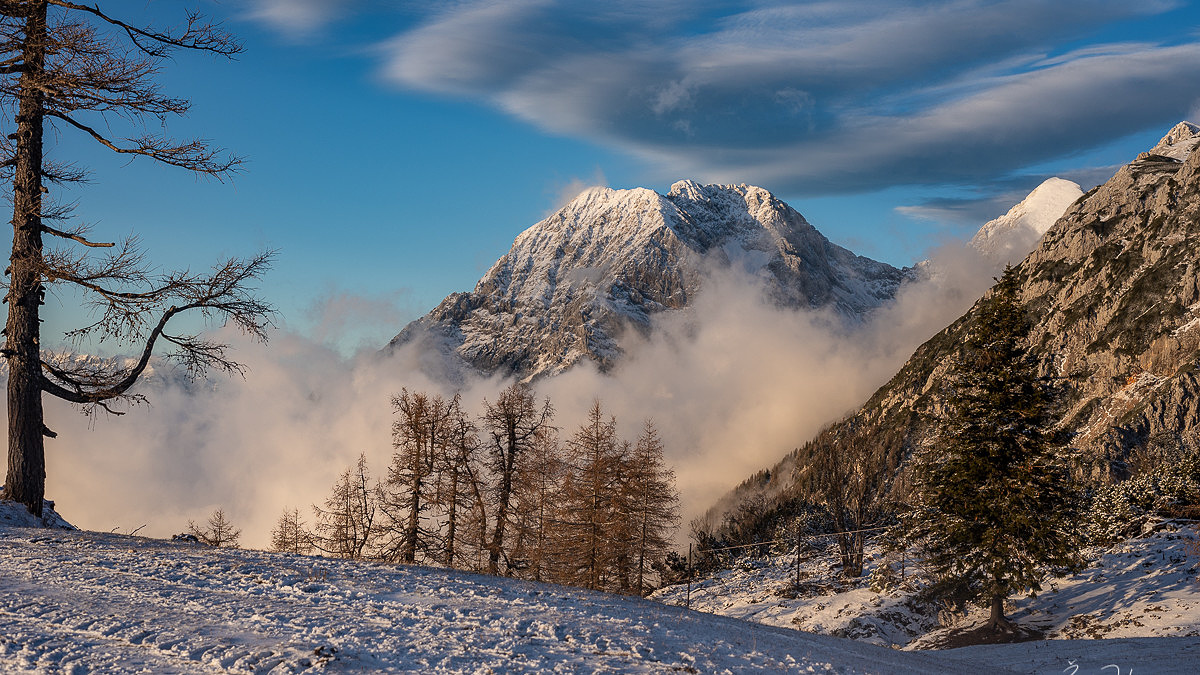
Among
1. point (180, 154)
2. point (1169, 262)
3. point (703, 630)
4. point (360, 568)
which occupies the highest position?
point (1169, 262)

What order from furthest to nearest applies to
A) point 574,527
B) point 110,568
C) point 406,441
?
point 574,527 → point 406,441 → point 110,568

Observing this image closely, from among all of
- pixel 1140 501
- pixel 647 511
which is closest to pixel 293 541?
pixel 647 511

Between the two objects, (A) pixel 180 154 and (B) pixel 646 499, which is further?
(B) pixel 646 499

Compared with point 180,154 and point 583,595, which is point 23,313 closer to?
point 180,154

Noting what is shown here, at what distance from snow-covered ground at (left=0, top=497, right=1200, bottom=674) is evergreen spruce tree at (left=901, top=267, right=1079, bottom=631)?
1190 centimetres

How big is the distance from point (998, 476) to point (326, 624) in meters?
23.8

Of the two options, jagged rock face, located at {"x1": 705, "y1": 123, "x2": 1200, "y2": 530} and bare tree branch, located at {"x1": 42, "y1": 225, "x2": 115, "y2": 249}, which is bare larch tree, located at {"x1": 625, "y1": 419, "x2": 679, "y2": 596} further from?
jagged rock face, located at {"x1": 705, "y1": 123, "x2": 1200, "y2": 530}

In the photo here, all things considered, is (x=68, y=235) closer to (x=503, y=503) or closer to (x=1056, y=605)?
(x=503, y=503)

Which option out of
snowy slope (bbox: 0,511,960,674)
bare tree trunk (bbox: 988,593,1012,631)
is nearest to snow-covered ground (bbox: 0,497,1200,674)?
snowy slope (bbox: 0,511,960,674)

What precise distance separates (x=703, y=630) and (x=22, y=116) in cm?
1837

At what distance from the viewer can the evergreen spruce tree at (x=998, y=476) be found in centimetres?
2492

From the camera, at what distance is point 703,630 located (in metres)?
12.0

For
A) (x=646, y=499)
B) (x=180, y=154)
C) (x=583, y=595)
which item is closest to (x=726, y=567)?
(x=646, y=499)

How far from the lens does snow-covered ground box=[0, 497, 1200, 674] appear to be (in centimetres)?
842
